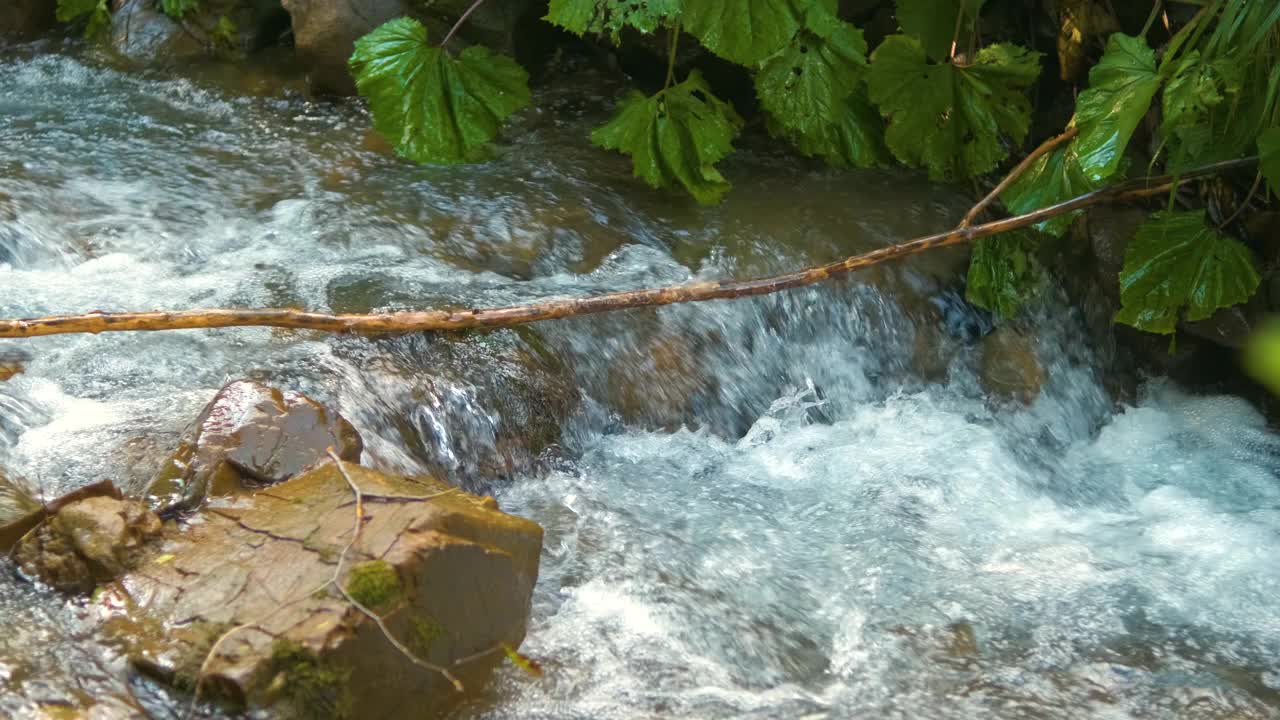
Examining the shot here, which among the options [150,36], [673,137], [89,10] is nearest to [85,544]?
[673,137]

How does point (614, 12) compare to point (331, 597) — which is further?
point (614, 12)

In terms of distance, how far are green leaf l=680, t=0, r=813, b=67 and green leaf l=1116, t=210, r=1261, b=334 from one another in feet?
3.50

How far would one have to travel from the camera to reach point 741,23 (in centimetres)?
314

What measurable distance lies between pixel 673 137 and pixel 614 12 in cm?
45

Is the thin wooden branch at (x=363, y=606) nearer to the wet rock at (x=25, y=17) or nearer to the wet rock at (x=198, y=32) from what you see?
the wet rock at (x=198, y=32)

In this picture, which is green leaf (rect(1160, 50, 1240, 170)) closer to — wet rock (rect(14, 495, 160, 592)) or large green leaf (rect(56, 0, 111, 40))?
wet rock (rect(14, 495, 160, 592))

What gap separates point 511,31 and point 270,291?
5.40 feet

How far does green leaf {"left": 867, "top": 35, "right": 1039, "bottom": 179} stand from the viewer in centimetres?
346

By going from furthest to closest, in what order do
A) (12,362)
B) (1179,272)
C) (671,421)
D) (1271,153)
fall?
(1179,272)
(671,421)
(1271,153)
(12,362)

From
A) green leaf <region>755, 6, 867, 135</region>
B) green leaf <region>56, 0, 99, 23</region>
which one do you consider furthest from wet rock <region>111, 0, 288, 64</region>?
green leaf <region>755, 6, 867, 135</region>

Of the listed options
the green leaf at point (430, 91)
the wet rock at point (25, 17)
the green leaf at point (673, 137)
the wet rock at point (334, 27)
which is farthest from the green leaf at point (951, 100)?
the wet rock at point (25, 17)

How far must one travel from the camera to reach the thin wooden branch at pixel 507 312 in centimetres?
238

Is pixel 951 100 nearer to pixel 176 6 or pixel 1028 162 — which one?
pixel 1028 162

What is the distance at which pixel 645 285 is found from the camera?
11.0 feet
